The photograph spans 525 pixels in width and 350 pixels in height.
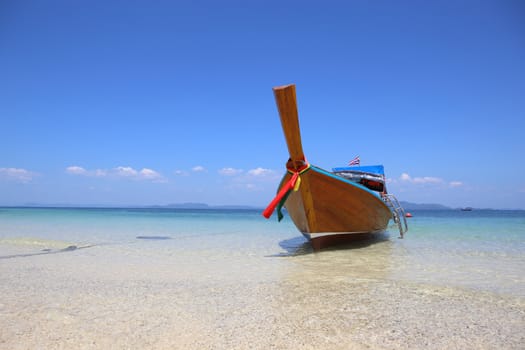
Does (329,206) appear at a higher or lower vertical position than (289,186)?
lower

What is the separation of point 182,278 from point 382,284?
10.7ft

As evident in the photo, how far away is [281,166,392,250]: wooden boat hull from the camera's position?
8.22m

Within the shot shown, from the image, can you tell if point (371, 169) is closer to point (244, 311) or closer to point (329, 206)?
point (329, 206)

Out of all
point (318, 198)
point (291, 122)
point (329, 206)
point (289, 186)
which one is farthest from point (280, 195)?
point (329, 206)

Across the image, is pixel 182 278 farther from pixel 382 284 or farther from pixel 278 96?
pixel 278 96

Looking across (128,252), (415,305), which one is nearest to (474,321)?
(415,305)

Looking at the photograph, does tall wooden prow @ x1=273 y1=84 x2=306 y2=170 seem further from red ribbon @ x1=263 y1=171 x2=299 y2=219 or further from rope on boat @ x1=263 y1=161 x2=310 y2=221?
red ribbon @ x1=263 y1=171 x2=299 y2=219

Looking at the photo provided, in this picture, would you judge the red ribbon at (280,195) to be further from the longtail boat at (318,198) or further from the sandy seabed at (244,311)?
the sandy seabed at (244,311)

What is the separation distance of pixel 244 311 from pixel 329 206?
18.0 feet

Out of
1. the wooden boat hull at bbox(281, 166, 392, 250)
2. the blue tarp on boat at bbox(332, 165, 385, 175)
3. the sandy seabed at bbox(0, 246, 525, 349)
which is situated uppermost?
the blue tarp on boat at bbox(332, 165, 385, 175)

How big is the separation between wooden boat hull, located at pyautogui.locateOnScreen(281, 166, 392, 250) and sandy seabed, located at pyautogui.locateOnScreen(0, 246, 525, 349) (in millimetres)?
2608

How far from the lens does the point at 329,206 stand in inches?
345

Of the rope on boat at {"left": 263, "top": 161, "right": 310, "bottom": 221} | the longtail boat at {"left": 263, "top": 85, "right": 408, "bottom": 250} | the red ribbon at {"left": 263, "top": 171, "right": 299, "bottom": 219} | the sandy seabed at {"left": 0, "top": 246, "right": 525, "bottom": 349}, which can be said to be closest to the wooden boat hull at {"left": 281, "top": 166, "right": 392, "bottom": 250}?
the longtail boat at {"left": 263, "top": 85, "right": 408, "bottom": 250}

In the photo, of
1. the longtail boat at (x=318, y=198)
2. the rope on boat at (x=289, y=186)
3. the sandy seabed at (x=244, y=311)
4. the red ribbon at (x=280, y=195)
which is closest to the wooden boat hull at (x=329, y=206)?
the longtail boat at (x=318, y=198)
